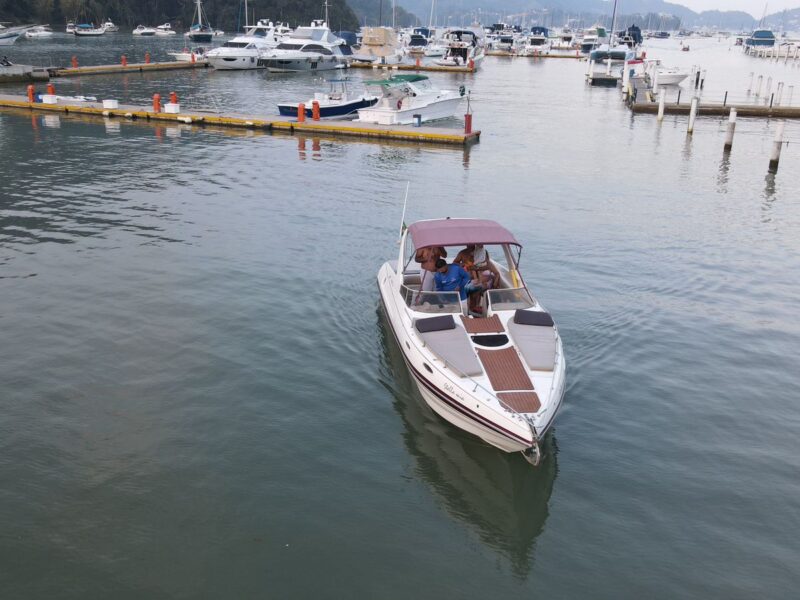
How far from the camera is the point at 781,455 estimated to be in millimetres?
11398

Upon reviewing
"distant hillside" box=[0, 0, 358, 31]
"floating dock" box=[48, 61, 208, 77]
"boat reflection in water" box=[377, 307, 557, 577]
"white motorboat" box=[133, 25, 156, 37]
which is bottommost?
"boat reflection in water" box=[377, 307, 557, 577]

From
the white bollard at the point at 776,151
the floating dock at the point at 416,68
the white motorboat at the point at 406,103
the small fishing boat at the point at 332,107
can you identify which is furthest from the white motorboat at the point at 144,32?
the white bollard at the point at 776,151

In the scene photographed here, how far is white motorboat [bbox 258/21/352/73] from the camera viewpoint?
8394 cm

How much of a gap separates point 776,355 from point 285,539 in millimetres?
11441

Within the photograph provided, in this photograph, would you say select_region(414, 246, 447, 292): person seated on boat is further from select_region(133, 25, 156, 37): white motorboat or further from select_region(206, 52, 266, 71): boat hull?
select_region(133, 25, 156, 37): white motorboat

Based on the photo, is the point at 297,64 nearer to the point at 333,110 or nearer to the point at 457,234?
the point at 333,110

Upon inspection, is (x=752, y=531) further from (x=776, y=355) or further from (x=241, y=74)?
(x=241, y=74)

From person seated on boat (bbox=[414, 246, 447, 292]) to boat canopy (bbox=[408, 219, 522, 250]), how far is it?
25 centimetres

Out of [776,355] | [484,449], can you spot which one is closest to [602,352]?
[776,355]

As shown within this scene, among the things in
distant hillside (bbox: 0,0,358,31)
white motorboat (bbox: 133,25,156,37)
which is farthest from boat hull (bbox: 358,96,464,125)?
distant hillside (bbox: 0,0,358,31)

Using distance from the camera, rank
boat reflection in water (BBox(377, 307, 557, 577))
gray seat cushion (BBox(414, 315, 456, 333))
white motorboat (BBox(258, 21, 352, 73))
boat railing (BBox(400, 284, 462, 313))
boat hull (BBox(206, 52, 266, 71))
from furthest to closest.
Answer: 1. white motorboat (BBox(258, 21, 352, 73))
2. boat hull (BBox(206, 52, 266, 71))
3. boat railing (BBox(400, 284, 462, 313))
4. gray seat cushion (BBox(414, 315, 456, 333))
5. boat reflection in water (BBox(377, 307, 557, 577))

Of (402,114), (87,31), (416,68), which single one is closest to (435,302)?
(402,114)

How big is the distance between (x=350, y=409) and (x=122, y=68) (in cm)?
7042

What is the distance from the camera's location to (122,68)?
71.7 metres
